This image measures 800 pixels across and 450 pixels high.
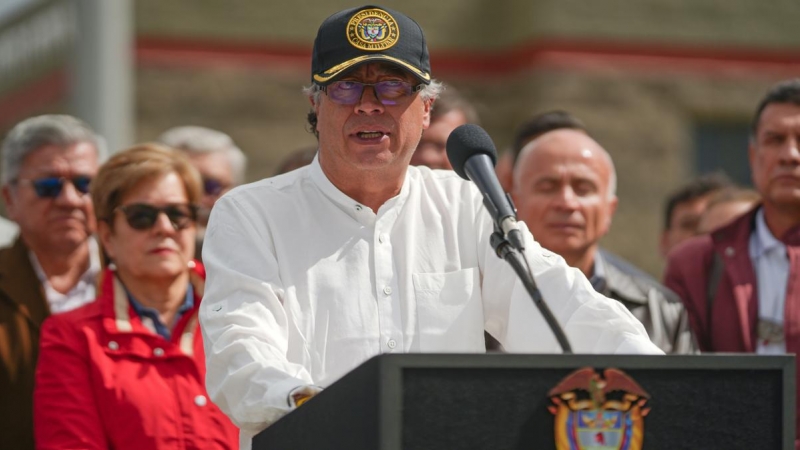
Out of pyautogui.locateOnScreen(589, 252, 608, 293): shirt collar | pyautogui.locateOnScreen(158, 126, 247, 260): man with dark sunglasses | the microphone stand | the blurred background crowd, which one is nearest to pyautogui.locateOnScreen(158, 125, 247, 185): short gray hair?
pyautogui.locateOnScreen(158, 126, 247, 260): man with dark sunglasses

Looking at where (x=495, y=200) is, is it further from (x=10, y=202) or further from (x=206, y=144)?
(x=206, y=144)

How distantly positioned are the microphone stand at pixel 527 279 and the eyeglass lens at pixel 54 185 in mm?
3183

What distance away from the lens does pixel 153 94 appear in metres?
15.6

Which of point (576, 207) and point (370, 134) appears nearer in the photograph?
point (370, 134)

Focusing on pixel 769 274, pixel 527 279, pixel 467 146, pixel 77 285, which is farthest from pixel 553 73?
pixel 527 279

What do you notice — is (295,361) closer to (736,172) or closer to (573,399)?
(573,399)

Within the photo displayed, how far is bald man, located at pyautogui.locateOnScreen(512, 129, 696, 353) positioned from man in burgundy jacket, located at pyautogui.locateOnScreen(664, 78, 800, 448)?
17 centimetres

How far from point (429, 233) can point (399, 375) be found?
3.95 ft

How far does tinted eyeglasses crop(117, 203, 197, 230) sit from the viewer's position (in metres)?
5.68

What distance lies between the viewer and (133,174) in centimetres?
572

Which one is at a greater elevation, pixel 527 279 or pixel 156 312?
pixel 156 312

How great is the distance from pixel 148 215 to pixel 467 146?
Answer: 2.07 metres

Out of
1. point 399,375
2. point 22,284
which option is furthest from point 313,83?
point 22,284

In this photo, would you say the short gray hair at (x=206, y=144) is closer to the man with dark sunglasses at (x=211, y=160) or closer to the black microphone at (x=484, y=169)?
the man with dark sunglasses at (x=211, y=160)
